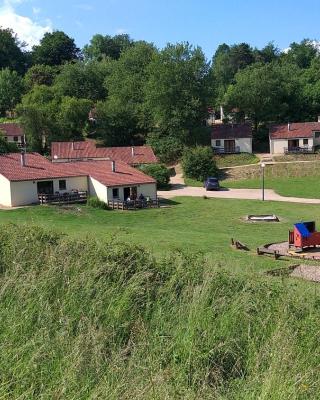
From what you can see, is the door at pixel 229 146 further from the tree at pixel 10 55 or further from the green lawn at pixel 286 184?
the tree at pixel 10 55

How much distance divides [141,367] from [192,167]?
50442 mm

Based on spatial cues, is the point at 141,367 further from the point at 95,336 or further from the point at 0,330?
the point at 0,330

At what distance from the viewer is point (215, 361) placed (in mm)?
7707

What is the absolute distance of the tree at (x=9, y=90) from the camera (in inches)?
3511

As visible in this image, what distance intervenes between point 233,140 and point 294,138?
7432 mm

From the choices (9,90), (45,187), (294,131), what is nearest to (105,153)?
(45,187)

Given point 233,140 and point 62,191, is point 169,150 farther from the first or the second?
point 62,191

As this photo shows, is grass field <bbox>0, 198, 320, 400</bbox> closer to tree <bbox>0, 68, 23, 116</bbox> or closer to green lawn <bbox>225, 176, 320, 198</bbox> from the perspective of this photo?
green lawn <bbox>225, 176, 320, 198</bbox>

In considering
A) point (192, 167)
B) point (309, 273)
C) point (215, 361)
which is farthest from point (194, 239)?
point (192, 167)

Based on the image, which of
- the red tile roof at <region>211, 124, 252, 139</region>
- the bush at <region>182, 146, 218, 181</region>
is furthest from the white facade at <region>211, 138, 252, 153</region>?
the bush at <region>182, 146, 218, 181</region>

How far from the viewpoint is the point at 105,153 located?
59719 millimetres

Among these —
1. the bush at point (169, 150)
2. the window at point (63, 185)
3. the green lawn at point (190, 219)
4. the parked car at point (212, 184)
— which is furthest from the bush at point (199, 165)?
the window at point (63, 185)

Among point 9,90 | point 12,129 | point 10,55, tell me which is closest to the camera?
point 12,129

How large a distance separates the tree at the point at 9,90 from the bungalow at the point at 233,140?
38.6 metres
